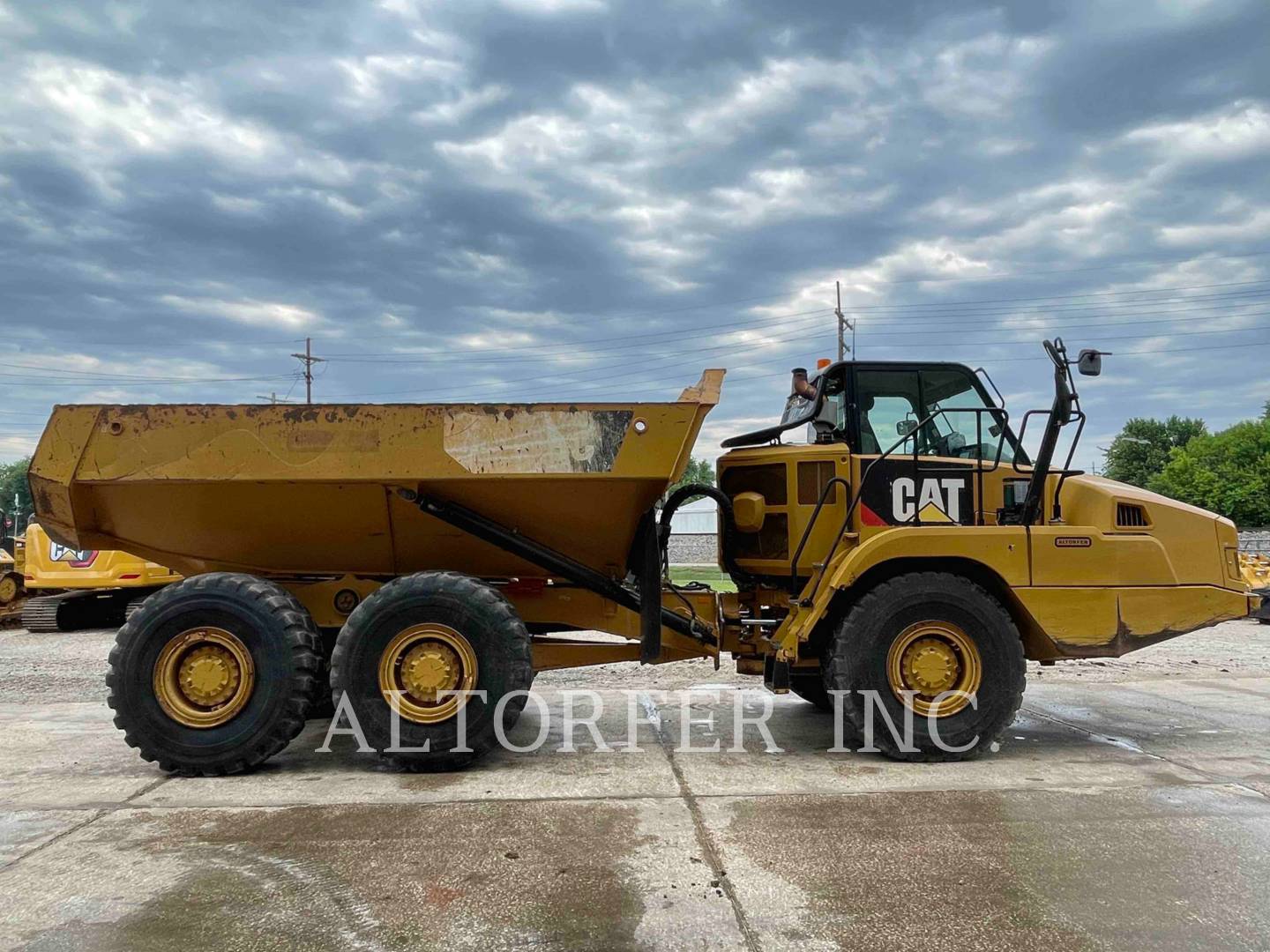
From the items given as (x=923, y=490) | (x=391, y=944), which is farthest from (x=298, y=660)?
(x=923, y=490)

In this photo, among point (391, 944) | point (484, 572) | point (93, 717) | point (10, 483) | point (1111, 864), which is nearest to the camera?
point (391, 944)

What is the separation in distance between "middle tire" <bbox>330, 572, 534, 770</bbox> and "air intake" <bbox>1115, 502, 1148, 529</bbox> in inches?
147

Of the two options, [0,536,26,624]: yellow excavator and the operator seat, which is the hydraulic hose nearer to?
the operator seat

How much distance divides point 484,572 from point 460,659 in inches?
35.0

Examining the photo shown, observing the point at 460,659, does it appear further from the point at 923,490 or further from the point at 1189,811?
the point at 1189,811

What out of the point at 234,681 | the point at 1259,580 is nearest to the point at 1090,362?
the point at 234,681

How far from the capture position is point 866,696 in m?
5.24

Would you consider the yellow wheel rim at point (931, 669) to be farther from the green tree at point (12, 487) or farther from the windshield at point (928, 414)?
the green tree at point (12, 487)

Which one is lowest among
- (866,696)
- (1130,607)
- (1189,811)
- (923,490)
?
(1189,811)

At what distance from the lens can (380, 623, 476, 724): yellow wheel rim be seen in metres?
5.08

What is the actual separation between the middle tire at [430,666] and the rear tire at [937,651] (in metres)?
1.93

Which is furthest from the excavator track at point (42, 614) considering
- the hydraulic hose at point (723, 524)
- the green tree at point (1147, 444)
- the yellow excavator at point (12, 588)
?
the green tree at point (1147, 444)

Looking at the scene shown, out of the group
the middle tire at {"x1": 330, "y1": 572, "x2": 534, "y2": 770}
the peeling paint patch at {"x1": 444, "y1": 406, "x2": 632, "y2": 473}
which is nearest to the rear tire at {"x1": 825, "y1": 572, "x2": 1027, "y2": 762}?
the peeling paint patch at {"x1": 444, "y1": 406, "x2": 632, "y2": 473}

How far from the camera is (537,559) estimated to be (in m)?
5.56
